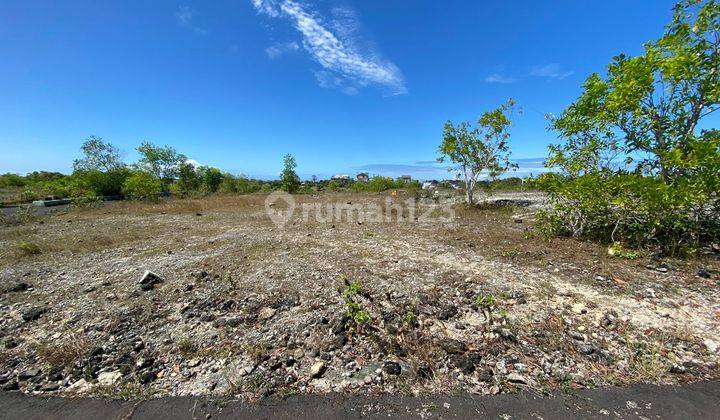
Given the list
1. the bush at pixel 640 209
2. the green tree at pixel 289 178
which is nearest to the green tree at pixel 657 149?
the bush at pixel 640 209

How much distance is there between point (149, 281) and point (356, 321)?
11.8 feet

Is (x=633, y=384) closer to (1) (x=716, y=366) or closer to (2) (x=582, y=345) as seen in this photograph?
(2) (x=582, y=345)

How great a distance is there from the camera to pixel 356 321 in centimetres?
312

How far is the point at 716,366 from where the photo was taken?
7.55 feet

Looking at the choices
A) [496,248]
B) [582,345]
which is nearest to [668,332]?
[582,345]

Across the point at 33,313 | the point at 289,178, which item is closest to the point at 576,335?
the point at 33,313

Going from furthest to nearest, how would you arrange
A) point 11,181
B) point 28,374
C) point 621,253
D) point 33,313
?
point 11,181, point 621,253, point 33,313, point 28,374

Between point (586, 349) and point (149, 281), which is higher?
point (149, 281)

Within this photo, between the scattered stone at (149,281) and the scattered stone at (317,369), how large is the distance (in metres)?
3.38

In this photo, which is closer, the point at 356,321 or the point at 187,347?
the point at 187,347

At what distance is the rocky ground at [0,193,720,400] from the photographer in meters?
2.35

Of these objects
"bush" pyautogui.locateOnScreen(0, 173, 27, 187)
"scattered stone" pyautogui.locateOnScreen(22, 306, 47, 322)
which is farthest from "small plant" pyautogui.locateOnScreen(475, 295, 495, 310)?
"bush" pyautogui.locateOnScreen(0, 173, 27, 187)

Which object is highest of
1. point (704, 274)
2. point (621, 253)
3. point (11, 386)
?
point (621, 253)

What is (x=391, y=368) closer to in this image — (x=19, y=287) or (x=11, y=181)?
(x=19, y=287)
